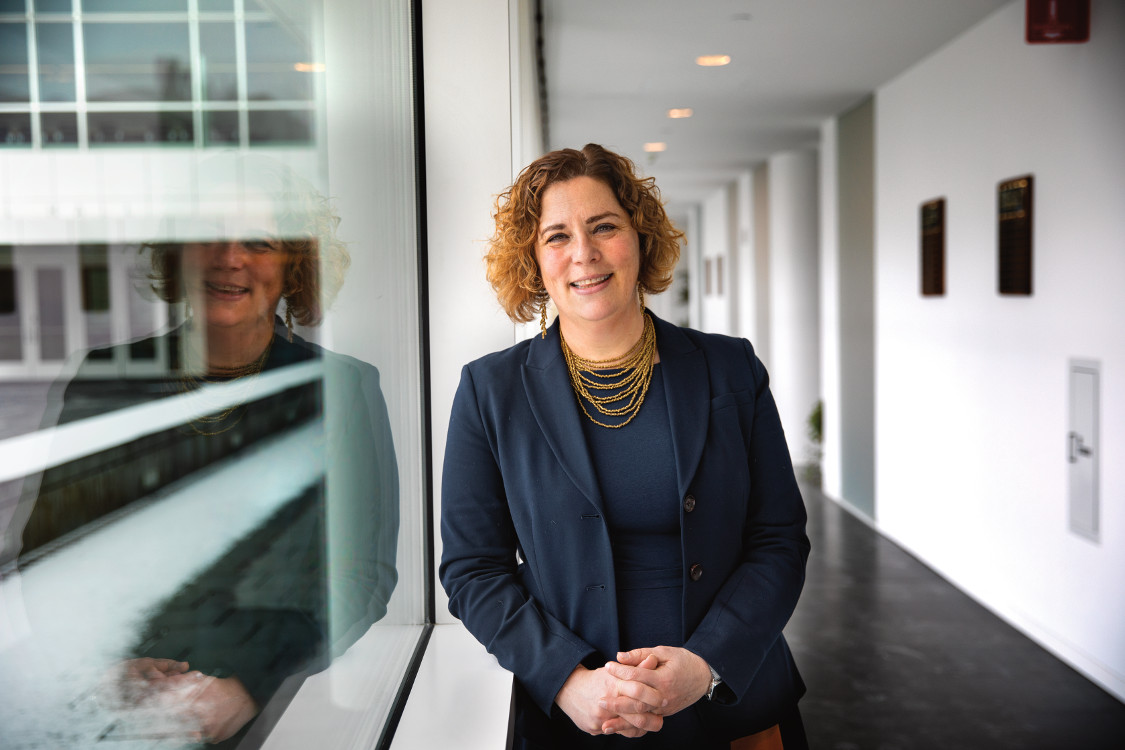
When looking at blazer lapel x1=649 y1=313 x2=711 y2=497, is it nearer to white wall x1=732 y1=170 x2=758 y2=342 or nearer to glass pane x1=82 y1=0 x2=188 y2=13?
glass pane x1=82 y1=0 x2=188 y2=13

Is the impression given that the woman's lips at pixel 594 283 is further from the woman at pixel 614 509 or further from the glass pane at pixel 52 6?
the glass pane at pixel 52 6

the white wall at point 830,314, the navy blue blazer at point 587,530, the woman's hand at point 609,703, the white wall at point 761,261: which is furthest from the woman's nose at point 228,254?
the white wall at point 761,261

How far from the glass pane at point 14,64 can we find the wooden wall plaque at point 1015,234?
4.80 m

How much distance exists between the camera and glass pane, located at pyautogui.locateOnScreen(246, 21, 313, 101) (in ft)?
2.32

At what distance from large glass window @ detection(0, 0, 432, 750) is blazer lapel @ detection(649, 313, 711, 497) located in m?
0.59

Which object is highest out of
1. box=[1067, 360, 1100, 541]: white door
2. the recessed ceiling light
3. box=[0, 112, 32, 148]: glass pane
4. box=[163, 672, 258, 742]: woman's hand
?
the recessed ceiling light

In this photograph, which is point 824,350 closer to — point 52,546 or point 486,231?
point 486,231

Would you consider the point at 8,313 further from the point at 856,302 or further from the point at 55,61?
the point at 856,302

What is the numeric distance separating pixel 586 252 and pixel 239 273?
90cm

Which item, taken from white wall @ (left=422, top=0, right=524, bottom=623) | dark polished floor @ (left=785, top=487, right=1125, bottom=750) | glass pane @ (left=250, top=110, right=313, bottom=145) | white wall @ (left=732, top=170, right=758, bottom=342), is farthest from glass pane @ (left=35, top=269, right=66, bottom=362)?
white wall @ (left=732, top=170, right=758, bottom=342)

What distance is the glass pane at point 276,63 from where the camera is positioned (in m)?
0.71

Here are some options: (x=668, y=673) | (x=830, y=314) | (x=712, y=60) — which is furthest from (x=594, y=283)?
(x=830, y=314)

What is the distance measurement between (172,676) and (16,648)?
0.17 metres

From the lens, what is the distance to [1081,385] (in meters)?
3.96
